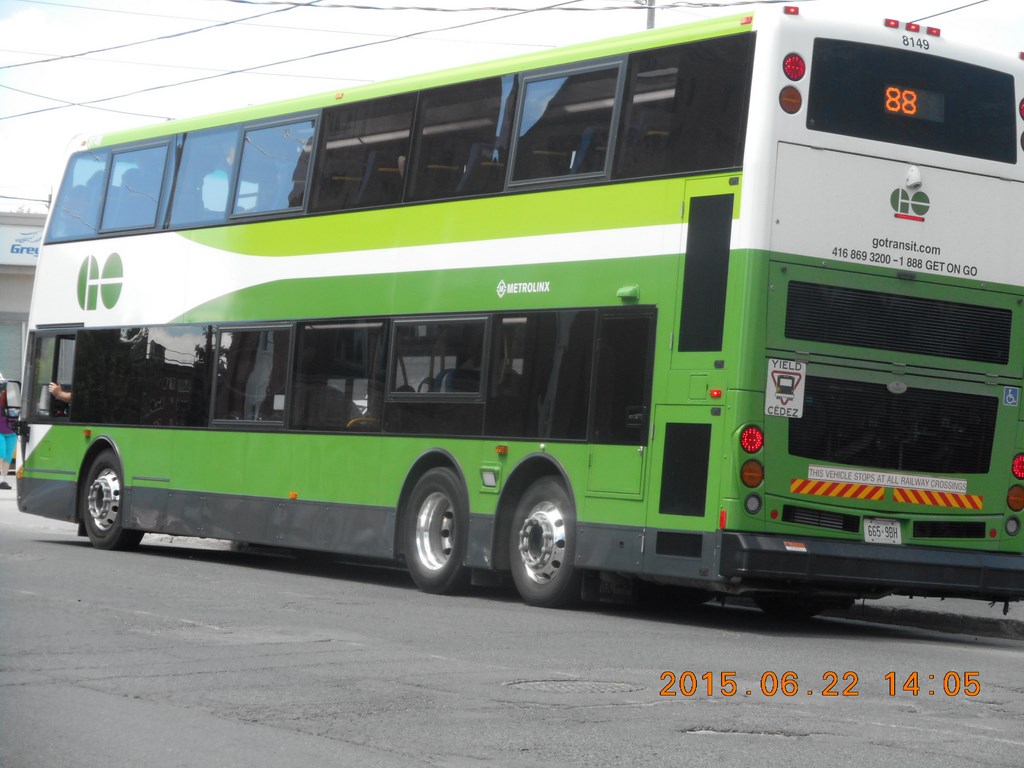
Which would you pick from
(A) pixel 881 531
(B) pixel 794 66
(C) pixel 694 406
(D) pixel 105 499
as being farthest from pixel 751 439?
(D) pixel 105 499

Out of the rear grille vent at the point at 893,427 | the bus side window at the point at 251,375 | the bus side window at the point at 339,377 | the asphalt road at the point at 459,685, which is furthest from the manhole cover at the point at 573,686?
the bus side window at the point at 251,375

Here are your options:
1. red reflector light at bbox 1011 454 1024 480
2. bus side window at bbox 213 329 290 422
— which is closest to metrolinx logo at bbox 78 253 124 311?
bus side window at bbox 213 329 290 422

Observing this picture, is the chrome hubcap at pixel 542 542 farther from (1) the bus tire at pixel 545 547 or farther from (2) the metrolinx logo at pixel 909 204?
(2) the metrolinx logo at pixel 909 204

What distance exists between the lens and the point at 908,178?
12.5 meters

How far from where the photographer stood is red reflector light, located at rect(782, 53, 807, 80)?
39.4 ft

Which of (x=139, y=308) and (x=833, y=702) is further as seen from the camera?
(x=139, y=308)

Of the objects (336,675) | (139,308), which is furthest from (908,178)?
(139,308)

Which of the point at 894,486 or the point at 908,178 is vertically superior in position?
the point at 908,178

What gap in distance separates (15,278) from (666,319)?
36894mm

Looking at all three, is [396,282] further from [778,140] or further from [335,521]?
[778,140]

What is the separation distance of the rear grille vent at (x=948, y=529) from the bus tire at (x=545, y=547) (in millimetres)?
2654

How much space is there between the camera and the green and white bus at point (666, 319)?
12.0 metres

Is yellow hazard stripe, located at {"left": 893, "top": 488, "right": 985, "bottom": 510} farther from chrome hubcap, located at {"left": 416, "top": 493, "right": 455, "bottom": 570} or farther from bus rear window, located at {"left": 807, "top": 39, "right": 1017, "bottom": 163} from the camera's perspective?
chrome hubcap, located at {"left": 416, "top": 493, "right": 455, "bottom": 570}

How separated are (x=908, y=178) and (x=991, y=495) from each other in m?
2.54
